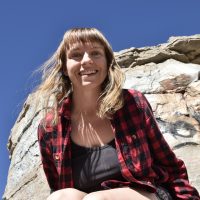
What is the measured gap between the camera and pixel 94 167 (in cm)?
235

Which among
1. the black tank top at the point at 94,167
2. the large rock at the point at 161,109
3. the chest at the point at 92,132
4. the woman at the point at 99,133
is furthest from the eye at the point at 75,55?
the large rock at the point at 161,109

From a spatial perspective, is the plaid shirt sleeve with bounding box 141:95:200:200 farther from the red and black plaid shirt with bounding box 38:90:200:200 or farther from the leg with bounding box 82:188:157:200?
the leg with bounding box 82:188:157:200

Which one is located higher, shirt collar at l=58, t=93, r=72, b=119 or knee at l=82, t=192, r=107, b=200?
shirt collar at l=58, t=93, r=72, b=119

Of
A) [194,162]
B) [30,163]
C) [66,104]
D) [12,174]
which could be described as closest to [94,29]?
[66,104]

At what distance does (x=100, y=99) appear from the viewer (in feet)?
8.52

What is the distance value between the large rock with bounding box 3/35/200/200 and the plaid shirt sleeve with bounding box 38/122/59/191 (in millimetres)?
1228

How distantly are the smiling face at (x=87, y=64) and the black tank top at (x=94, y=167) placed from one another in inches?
14.7

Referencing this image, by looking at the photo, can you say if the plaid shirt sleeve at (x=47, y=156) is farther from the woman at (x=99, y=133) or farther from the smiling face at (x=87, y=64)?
the smiling face at (x=87, y=64)

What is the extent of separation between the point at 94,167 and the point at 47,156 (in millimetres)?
375

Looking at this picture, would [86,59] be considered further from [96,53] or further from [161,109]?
[161,109]

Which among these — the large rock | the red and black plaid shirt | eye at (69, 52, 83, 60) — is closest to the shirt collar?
the red and black plaid shirt

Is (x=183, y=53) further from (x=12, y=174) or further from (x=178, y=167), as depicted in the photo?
(x=178, y=167)

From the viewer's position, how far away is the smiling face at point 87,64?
8.21 ft

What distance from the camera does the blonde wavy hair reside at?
8.12 feet
